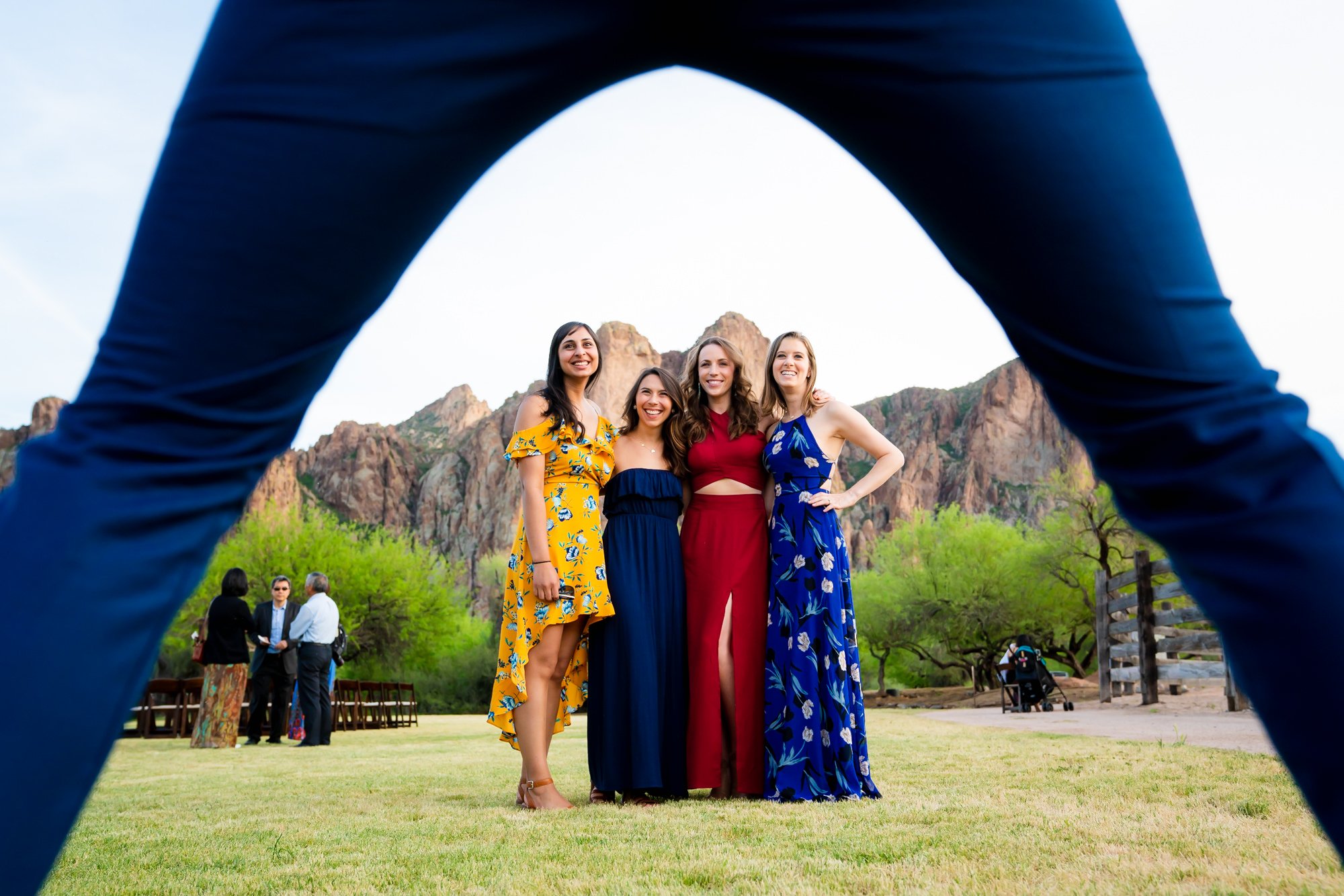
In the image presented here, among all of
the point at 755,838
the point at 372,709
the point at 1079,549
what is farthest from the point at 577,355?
the point at 1079,549

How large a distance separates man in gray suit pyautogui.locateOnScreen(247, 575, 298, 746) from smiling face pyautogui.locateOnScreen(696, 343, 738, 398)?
→ 27.1 feet

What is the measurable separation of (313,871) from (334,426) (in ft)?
346

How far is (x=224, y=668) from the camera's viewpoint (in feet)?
35.0

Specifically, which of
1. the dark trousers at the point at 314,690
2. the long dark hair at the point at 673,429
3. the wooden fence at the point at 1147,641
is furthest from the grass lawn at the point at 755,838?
the wooden fence at the point at 1147,641

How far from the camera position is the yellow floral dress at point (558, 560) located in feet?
15.0

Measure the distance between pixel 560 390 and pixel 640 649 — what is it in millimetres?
1410

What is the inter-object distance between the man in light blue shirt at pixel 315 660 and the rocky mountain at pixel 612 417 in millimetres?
76667

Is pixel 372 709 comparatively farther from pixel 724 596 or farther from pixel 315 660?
pixel 724 596

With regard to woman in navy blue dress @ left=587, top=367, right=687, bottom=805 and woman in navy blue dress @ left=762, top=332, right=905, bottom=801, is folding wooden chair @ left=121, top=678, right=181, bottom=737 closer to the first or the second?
woman in navy blue dress @ left=587, top=367, right=687, bottom=805

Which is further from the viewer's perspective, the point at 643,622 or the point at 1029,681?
the point at 1029,681

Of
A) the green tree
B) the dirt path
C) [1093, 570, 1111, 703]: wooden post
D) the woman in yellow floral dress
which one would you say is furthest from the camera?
the green tree

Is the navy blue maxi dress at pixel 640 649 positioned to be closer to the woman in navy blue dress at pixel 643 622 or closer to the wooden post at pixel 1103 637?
the woman in navy blue dress at pixel 643 622

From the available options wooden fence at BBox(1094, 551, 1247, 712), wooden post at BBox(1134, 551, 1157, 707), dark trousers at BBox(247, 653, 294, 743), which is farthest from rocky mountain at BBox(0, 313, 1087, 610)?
wooden post at BBox(1134, 551, 1157, 707)

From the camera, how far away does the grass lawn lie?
2096mm
